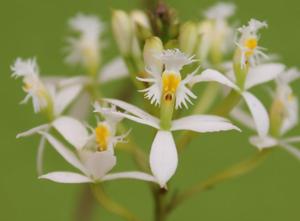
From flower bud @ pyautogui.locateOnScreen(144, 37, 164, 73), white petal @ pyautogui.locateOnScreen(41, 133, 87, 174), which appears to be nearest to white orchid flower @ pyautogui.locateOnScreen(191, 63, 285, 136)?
flower bud @ pyautogui.locateOnScreen(144, 37, 164, 73)

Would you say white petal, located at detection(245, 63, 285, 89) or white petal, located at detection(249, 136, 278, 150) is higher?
white petal, located at detection(245, 63, 285, 89)

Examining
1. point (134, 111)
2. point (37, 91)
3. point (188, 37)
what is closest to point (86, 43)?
point (37, 91)

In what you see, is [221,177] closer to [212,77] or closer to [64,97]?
[212,77]

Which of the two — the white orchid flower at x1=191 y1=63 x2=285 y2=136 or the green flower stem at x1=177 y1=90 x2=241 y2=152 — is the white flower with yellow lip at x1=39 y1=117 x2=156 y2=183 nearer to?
the green flower stem at x1=177 y1=90 x2=241 y2=152

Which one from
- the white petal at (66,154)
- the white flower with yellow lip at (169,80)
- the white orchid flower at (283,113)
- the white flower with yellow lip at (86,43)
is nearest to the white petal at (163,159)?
the white flower with yellow lip at (169,80)

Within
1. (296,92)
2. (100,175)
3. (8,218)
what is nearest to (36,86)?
(100,175)

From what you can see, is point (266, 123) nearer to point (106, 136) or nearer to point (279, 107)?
point (279, 107)
